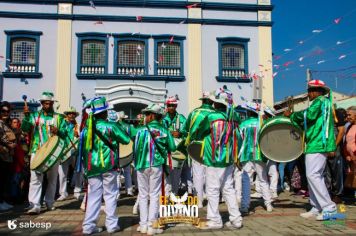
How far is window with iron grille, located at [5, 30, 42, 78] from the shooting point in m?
17.3

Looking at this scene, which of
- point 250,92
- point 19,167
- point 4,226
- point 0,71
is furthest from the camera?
point 250,92

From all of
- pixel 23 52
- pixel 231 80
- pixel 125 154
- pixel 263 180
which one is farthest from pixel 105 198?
pixel 23 52

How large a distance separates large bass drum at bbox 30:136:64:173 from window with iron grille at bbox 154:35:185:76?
10895 millimetres

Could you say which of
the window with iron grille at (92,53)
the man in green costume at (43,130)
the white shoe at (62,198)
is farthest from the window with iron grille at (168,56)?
the man in green costume at (43,130)

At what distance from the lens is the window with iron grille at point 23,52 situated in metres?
17.3

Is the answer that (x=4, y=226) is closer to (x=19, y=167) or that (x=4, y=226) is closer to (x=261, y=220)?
(x=19, y=167)

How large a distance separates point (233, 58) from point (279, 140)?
11.9 m

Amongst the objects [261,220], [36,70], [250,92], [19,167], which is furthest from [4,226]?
[250,92]

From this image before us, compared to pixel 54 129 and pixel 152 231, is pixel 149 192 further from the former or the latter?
pixel 54 129

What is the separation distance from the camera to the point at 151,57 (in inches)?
712

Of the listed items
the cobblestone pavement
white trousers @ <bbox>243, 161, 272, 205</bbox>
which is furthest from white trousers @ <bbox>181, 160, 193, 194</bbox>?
white trousers @ <bbox>243, 161, 272, 205</bbox>

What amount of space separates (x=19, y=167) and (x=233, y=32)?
12623 mm

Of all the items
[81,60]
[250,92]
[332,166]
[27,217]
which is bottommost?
[27,217]

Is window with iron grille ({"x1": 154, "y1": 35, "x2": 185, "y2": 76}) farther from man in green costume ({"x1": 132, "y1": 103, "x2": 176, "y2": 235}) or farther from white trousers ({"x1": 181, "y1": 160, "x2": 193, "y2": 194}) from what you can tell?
man in green costume ({"x1": 132, "y1": 103, "x2": 176, "y2": 235})
